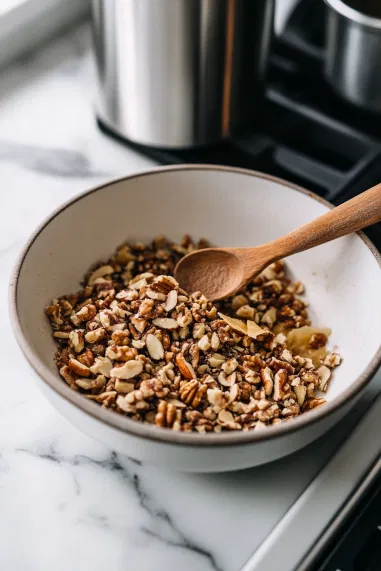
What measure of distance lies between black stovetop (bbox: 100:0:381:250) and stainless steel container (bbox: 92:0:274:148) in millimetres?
38

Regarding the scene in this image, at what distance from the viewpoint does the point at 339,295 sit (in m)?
0.90

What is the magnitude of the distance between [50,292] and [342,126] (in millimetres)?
535

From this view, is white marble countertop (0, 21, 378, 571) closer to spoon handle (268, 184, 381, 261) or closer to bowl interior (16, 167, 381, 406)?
bowl interior (16, 167, 381, 406)

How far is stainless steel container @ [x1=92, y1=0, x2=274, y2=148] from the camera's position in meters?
0.97

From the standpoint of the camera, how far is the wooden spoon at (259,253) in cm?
84

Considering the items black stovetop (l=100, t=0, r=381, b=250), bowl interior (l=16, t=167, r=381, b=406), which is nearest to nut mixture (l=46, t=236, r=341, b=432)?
bowl interior (l=16, t=167, r=381, b=406)

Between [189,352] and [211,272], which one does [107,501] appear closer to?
[189,352]

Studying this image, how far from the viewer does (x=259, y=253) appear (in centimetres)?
89

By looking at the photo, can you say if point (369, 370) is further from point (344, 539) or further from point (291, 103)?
point (291, 103)

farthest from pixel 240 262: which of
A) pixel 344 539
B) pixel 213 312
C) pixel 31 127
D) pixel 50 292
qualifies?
pixel 31 127

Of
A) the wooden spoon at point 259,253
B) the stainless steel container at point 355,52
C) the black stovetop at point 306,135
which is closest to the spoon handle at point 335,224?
the wooden spoon at point 259,253

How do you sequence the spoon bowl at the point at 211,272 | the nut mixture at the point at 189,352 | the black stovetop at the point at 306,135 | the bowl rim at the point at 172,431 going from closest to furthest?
the bowl rim at the point at 172,431 < the nut mixture at the point at 189,352 < the spoon bowl at the point at 211,272 < the black stovetop at the point at 306,135

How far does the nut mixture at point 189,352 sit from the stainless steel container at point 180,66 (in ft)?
0.84

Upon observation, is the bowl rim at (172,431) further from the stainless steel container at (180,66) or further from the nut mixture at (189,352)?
the stainless steel container at (180,66)
